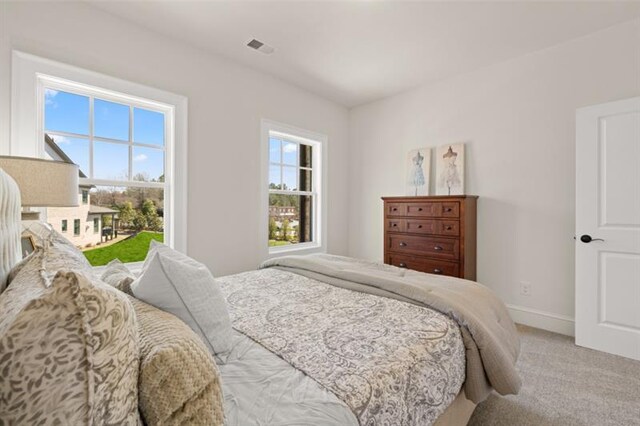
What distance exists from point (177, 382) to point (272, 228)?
3.27 meters

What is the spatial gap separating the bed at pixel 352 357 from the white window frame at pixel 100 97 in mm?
1409

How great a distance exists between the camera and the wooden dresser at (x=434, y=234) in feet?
9.95

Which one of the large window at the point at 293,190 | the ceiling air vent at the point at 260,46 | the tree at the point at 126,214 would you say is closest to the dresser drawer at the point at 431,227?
the large window at the point at 293,190

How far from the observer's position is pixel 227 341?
1.01m

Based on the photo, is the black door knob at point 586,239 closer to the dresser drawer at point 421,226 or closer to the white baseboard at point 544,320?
the white baseboard at point 544,320

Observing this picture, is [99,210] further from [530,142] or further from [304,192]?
[530,142]

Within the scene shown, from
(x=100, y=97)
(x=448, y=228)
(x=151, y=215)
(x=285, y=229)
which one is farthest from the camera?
(x=285, y=229)

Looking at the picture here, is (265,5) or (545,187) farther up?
(265,5)

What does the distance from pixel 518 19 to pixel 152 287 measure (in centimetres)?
324

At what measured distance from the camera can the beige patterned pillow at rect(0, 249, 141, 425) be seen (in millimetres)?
371

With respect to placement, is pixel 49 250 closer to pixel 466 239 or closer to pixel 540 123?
pixel 466 239

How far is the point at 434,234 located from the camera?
319 centimetres

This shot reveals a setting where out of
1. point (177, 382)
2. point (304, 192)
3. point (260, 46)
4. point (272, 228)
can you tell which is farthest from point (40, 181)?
point (304, 192)

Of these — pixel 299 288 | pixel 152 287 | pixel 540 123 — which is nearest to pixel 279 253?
pixel 299 288
